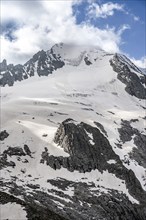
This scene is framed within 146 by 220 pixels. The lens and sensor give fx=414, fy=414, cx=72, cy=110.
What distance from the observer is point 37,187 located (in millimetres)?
92250

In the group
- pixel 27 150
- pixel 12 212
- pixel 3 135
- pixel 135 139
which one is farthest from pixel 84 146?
pixel 12 212

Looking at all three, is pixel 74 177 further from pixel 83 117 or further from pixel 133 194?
pixel 83 117

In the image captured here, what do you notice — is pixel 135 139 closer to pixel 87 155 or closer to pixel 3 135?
pixel 87 155

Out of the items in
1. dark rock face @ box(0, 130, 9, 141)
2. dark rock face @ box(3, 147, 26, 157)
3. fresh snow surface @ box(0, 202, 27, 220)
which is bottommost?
fresh snow surface @ box(0, 202, 27, 220)

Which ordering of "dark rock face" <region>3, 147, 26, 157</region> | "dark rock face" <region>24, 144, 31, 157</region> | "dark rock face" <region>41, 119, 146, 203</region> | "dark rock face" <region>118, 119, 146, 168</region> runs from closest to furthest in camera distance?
"dark rock face" <region>41, 119, 146, 203</region>, "dark rock face" <region>3, 147, 26, 157</region>, "dark rock face" <region>24, 144, 31, 157</region>, "dark rock face" <region>118, 119, 146, 168</region>

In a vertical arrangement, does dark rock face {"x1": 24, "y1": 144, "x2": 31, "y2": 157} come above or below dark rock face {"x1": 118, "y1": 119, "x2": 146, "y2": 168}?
below

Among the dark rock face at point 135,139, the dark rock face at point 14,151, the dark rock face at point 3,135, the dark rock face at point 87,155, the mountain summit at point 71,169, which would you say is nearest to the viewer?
the mountain summit at point 71,169

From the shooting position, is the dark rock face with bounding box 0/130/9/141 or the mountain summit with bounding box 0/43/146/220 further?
the dark rock face with bounding box 0/130/9/141

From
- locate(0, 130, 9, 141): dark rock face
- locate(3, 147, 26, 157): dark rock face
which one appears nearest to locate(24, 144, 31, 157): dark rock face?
locate(3, 147, 26, 157): dark rock face

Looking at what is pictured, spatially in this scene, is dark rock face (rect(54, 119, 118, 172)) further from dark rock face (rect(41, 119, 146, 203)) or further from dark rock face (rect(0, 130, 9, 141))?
dark rock face (rect(0, 130, 9, 141))

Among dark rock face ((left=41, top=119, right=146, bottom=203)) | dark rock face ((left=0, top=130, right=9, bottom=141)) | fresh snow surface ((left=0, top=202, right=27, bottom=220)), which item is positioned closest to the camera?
fresh snow surface ((left=0, top=202, right=27, bottom=220))

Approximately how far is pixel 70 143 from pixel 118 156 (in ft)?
49.2

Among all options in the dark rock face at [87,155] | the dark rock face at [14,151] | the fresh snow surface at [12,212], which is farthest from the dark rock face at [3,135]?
the fresh snow surface at [12,212]

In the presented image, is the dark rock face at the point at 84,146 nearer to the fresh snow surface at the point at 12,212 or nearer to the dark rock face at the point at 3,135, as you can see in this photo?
the dark rock face at the point at 3,135
